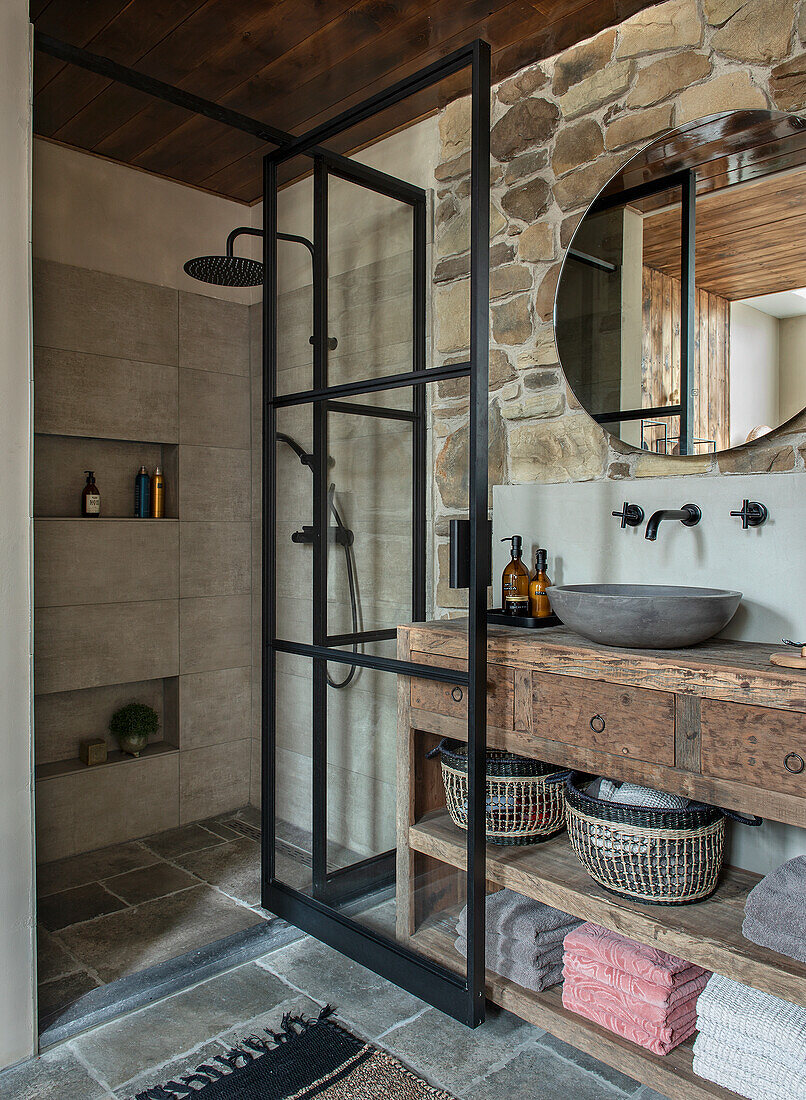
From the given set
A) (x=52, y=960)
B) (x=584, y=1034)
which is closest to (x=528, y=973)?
(x=584, y=1034)

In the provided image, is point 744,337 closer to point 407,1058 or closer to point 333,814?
point 333,814

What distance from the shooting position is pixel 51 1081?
176 cm

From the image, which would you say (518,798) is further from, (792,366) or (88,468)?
(88,468)

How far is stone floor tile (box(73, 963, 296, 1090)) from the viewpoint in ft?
6.02

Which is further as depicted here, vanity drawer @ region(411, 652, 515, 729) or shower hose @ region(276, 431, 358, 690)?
shower hose @ region(276, 431, 358, 690)

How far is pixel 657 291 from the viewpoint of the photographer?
205 centimetres

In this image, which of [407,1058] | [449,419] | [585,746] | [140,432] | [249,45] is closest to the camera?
[585,746]

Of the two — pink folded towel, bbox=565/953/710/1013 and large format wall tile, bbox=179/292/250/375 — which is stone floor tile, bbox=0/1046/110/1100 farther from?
large format wall tile, bbox=179/292/250/375

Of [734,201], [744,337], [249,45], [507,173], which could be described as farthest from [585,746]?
[249,45]

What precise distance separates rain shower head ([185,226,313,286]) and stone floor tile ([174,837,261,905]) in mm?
2033

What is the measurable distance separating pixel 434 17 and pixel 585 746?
194 cm

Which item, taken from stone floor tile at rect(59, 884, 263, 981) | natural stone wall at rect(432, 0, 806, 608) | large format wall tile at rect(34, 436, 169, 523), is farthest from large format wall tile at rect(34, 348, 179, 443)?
stone floor tile at rect(59, 884, 263, 981)

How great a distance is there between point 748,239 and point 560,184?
0.61 meters

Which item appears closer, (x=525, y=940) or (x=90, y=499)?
(x=525, y=940)
